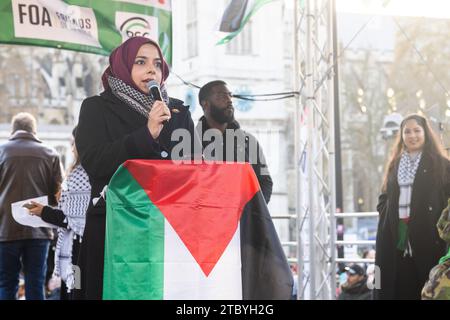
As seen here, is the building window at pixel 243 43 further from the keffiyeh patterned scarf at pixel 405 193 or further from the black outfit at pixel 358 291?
the keffiyeh patterned scarf at pixel 405 193

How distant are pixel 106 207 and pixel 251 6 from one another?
391 cm

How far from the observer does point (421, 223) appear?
18.6 ft

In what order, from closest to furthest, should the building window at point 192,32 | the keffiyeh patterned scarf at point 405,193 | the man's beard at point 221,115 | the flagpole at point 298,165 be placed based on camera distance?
the man's beard at point 221,115 → the keffiyeh patterned scarf at point 405,193 → the flagpole at point 298,165 → the building window at point 192,32

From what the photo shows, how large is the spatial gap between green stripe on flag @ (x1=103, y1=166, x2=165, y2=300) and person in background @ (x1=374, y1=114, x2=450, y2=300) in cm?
321

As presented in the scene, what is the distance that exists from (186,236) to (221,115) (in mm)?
2495

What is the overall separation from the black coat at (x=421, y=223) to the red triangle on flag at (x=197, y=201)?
9.94 feet

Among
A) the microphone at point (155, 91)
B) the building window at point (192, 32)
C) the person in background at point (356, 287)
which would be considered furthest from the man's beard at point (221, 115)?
the building window at point (192, 32)

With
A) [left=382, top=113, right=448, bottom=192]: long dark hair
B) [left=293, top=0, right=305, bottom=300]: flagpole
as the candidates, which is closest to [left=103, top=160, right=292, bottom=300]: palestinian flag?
[left=382, top=113, right=448, bottom=192]: long dark hair

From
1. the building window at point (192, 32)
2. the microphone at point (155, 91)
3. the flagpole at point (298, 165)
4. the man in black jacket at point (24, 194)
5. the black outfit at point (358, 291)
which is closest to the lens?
the microphone at point (155, 91)

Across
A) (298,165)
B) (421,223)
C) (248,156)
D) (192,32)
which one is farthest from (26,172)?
(192,32)

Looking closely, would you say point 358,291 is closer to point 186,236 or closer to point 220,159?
point 220,159

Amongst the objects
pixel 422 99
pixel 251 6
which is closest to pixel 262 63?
pixel 422 99

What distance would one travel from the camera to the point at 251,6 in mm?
6617

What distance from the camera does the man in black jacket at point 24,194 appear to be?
5566mm
